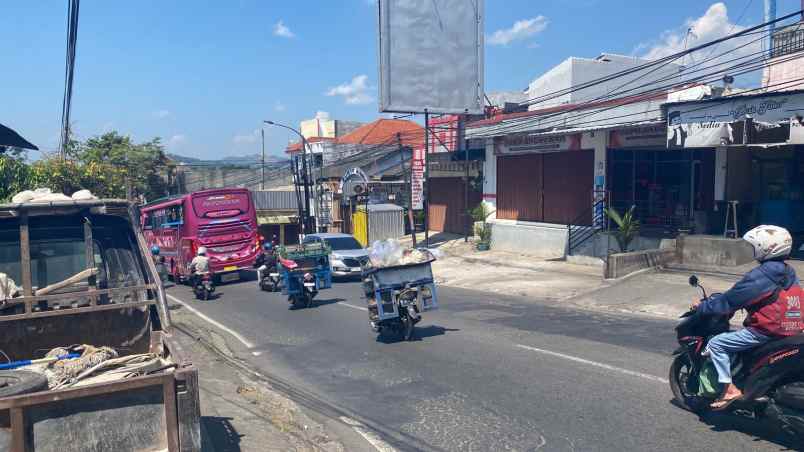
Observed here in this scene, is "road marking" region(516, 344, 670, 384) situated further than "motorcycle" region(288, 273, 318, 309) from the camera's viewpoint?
No

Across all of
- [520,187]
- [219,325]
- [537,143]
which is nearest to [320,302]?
[219,325]

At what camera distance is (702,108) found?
1634 cm

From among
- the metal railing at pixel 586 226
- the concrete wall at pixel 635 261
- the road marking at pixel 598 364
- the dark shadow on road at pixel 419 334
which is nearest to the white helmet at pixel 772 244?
the road marking at pixel 598 364

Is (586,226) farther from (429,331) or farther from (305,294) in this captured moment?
(429,331)

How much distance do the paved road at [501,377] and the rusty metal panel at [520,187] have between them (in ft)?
38.5

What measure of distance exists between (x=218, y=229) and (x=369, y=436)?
16604 millimetres

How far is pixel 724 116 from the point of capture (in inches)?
629

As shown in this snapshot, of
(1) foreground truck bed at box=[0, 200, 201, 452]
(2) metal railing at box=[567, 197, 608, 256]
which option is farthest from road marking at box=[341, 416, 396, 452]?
(2) metal railing at box=[567, 197, 608, 256]

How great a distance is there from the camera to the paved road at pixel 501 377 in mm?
5992

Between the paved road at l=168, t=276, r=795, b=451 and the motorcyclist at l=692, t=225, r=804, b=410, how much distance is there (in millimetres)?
698

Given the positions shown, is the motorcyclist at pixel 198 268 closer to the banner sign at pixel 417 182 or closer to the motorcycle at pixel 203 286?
the motorcycle at pixel 203 286

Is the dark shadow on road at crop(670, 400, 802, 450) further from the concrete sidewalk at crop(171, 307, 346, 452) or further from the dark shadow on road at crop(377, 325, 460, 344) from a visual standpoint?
the dark shadow on road at crop(377, 325, 460, 344)

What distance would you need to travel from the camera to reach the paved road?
5.99 meters

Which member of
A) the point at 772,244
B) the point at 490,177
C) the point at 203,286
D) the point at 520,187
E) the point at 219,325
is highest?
the point at 490,177
